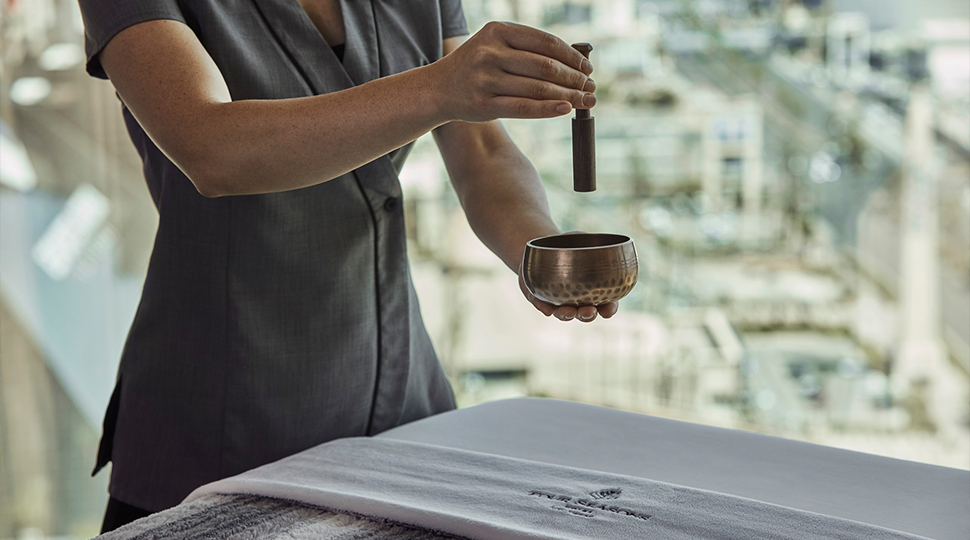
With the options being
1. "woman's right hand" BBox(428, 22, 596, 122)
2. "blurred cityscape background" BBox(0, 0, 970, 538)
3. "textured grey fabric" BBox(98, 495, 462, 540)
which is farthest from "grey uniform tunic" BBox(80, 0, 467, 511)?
"blurred cityscape background" BBox(0, 0, 970, 538)

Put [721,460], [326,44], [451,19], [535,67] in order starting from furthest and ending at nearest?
[451,19], [326,44], [721,460], [535,67]

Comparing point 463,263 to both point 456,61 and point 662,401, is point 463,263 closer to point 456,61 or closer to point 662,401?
point 662,401

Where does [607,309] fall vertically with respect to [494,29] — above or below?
below

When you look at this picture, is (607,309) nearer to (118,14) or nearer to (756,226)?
(118,14)

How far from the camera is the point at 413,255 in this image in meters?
3.23

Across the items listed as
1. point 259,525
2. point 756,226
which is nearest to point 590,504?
point 259,525

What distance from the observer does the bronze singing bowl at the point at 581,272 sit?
0.82 meters

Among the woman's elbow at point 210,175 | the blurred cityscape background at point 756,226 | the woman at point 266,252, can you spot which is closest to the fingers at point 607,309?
the woman at point 266,252

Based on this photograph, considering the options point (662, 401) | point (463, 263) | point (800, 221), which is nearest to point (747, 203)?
point (800, 221)

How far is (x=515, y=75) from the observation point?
0.75m

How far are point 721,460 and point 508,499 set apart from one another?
0.96 ft

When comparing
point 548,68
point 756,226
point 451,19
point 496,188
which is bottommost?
point 756,226

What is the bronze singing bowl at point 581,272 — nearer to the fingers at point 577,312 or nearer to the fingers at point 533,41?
the fingers at point 577,312

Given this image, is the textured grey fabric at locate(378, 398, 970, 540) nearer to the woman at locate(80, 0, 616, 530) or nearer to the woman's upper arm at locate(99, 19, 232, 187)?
the woman at locate(80, 0, 616, 530)
